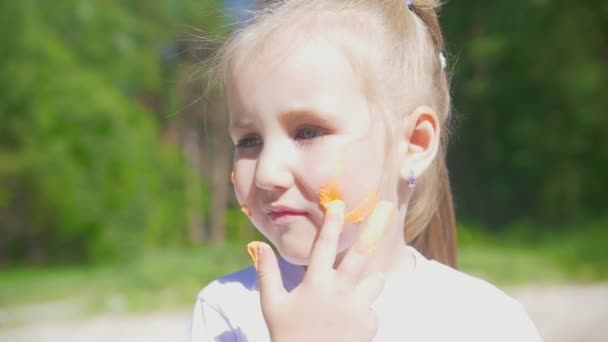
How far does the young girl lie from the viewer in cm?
70

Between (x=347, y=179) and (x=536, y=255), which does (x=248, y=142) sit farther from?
(x=536, y=255)

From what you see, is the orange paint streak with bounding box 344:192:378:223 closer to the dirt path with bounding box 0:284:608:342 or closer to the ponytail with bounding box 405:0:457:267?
the ponytail with bounding box 405:0:457:267

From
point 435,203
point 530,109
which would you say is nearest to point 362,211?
point 435,203

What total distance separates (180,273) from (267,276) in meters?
3.94

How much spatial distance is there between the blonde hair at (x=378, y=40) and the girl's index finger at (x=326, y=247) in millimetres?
169

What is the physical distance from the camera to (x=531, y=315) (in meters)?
3.38

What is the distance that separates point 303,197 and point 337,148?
0.22 feet

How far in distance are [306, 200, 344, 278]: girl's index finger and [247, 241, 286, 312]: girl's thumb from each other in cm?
4

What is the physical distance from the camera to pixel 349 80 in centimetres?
79

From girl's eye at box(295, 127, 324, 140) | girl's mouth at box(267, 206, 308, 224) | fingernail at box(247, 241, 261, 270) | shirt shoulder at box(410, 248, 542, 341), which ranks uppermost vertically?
girl's eye at box(295, 127, 324, 140)

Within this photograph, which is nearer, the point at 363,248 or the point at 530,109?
the point at 363,248

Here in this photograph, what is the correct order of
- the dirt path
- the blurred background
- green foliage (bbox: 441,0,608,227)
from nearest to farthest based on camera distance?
1. the dirt path
2. the blurred background
3. green foliage (bbox: 441,0,608,227)

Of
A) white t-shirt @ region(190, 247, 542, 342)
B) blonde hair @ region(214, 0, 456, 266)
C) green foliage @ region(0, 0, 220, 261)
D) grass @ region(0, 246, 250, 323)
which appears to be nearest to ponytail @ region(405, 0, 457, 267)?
blonde hair @ region(214, 0, 456, 266)

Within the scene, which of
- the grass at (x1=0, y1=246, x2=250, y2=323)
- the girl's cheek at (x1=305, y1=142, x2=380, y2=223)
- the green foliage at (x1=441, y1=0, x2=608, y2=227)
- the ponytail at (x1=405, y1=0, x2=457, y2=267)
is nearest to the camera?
the girl's cheek at (x1=305, y1=142, x2=380, y2=223)
